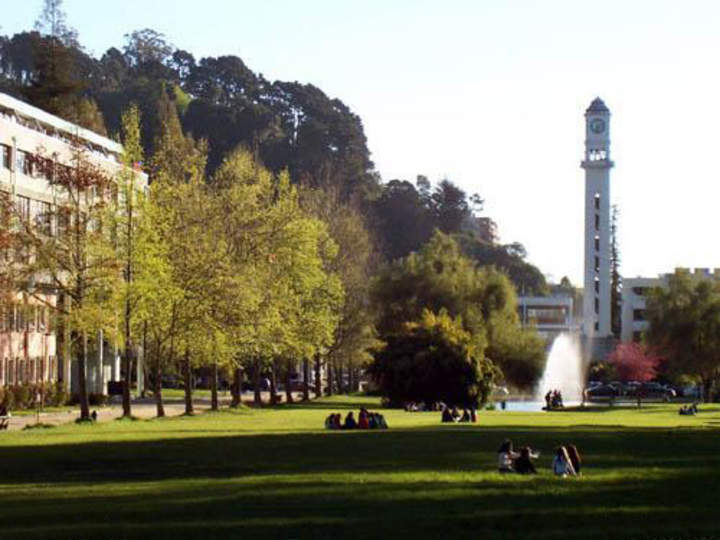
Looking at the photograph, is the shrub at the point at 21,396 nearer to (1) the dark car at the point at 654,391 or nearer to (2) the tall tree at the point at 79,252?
(2) the tall tree at the point at 79,252

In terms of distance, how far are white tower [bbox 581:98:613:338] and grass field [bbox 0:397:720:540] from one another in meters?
108

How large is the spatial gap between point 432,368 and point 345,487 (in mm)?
63585

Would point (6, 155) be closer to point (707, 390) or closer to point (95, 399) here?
point (95, 399)

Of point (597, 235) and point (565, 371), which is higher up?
point (597, 235)

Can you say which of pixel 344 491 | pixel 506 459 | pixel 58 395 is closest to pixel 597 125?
pixel 58 395

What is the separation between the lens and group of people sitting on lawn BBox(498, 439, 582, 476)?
3353 cm

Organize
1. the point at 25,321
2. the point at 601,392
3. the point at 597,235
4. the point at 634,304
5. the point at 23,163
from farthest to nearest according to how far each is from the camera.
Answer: the point at 634,304 → the point at 597,235 → the point at 601,392 → the point at 25,321 → the point at 23,163

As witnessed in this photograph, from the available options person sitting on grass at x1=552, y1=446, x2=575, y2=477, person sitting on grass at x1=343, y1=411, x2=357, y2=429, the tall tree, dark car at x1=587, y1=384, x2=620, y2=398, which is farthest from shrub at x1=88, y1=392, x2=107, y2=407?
person sitting on grass at x1=552, y1=446, x2=575, y2=477

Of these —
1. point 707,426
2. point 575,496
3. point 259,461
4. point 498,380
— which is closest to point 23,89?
point 498,380

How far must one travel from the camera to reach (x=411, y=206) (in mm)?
198125

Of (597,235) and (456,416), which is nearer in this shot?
(456,416)

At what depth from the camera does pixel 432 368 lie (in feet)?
309

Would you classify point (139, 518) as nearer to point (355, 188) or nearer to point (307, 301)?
point (307, 301)

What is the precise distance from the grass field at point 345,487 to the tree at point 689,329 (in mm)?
61794
